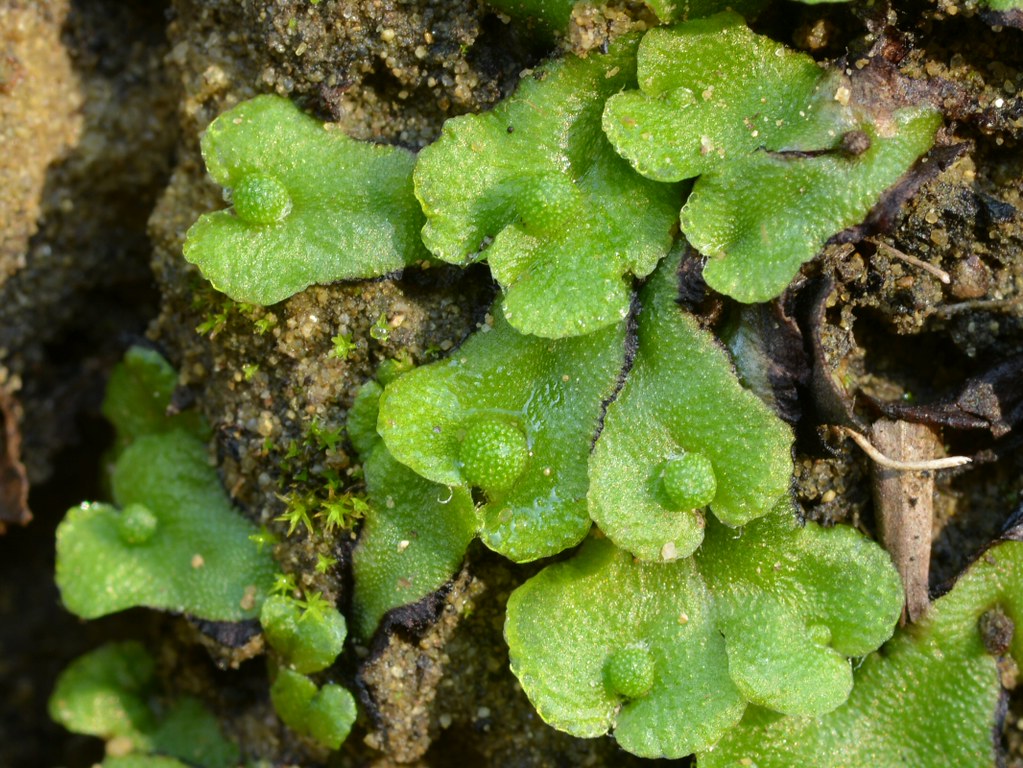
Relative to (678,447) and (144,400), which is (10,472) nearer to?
(144,400)

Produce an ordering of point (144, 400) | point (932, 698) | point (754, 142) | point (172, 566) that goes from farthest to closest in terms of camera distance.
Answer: point (144, 400)
point (172, 566)
point (932, 698)
point (754, 142)

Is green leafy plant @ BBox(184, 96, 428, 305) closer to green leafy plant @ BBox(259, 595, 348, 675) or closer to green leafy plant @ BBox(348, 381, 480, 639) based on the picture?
green leafy plant @ BBox(348, 381, 480, 639)

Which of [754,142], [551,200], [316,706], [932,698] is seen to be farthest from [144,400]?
[932,698]

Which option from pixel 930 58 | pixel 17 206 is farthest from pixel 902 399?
pixel 17 206

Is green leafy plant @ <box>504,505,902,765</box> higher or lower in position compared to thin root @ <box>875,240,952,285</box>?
lower

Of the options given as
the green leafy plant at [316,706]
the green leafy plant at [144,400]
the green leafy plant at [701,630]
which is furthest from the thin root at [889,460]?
the green leafy plant at [144,400]

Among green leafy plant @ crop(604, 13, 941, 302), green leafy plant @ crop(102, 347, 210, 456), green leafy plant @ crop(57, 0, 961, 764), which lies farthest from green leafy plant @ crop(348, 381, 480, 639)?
green leafy plant @ crop(604, 13, 941, 302)
